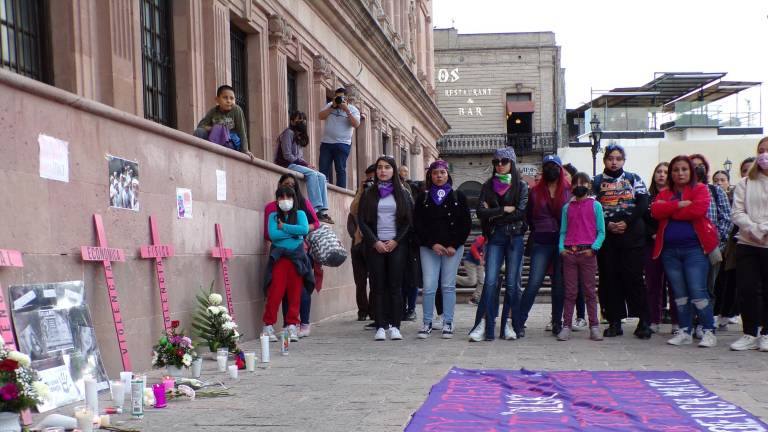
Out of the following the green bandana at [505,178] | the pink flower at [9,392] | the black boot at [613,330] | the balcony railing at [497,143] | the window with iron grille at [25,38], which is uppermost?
the balcony railing at [497,143]

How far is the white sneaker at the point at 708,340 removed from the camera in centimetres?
988

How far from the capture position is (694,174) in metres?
10.1

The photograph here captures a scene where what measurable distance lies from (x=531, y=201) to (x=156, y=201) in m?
4.28

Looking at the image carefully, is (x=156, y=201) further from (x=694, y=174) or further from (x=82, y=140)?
(x=694, y=174)

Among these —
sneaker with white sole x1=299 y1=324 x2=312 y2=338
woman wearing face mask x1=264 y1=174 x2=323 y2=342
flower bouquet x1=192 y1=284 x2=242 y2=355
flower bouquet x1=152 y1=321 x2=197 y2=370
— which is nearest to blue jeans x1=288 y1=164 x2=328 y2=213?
woman wearing face mask x1=264 y1=174 x2=323 y2=342

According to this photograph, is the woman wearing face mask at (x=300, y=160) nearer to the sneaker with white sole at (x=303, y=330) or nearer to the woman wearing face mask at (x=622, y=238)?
the sneaker with white sole at (x=303, y=330)

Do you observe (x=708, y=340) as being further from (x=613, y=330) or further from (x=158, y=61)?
(x=158, y=61)

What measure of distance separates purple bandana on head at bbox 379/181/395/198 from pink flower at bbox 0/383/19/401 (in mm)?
6854

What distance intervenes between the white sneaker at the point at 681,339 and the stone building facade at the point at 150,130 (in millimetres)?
4737

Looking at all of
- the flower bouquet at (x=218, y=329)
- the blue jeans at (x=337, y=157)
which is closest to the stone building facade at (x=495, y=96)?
the blue jeans at (x=337, y=157)

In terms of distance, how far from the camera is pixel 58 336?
6.58 m

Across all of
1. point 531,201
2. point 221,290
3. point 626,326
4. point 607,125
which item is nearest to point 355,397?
point 221,290

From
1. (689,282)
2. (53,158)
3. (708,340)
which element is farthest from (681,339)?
(53,158)

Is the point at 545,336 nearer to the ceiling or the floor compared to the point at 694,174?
nearer to the floor
